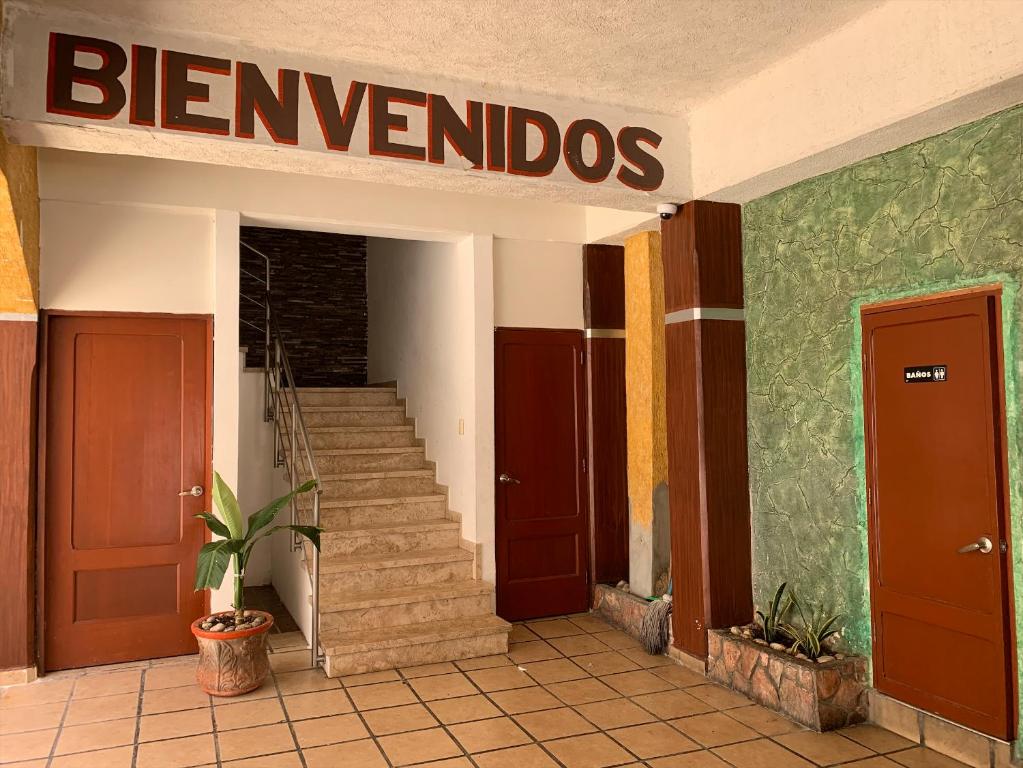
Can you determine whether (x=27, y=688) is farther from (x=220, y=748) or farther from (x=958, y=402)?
(x=958, y=402)

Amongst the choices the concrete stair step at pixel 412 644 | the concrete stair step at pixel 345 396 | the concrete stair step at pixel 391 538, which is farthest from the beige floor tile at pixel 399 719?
the concrete stair step at pixel 345 396

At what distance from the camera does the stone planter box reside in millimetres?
3727

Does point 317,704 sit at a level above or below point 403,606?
below

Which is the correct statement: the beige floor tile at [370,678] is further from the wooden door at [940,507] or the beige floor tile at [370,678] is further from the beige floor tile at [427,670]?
the wooden door at [940,507]

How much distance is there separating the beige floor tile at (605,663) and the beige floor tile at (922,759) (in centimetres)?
155

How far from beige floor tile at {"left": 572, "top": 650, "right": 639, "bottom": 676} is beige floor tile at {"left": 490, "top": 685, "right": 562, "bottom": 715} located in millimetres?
456

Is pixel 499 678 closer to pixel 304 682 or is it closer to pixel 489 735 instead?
pixel 489 735

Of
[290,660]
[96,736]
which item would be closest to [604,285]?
[290,660]

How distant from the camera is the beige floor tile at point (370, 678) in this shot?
443 centimetres

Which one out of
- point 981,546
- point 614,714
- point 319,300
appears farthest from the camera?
point 319,300

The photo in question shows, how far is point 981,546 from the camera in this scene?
10.9 feet

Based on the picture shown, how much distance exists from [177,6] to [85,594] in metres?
3.39

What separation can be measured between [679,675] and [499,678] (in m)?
1.04

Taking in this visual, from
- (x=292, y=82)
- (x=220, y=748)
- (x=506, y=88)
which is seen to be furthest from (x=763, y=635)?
(x=292, y=82)
